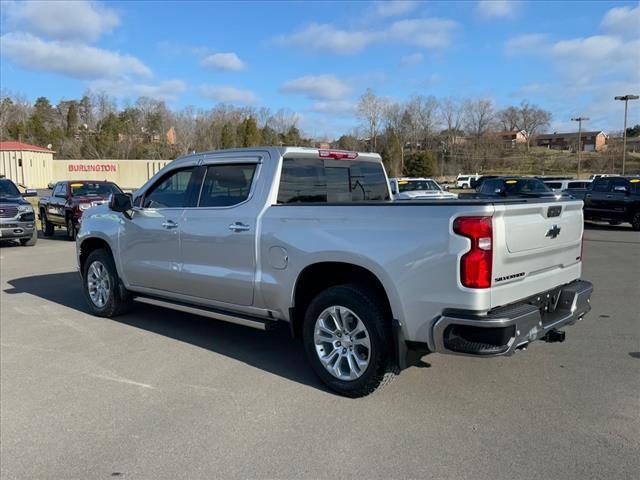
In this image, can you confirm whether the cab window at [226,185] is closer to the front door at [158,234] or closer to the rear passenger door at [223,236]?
the rear passenger door at [223,236]

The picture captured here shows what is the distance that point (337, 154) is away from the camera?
565cm

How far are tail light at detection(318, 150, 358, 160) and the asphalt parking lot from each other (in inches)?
79.1

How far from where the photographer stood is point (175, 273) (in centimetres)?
578

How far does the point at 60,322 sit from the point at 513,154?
369 ft

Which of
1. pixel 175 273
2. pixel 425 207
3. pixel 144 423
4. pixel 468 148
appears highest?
pixel 468 148

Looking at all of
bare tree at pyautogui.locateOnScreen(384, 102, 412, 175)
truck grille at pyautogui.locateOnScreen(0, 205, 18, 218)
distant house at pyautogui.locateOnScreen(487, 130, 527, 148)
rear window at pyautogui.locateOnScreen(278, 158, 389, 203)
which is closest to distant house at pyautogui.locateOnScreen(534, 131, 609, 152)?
distant house at pyautogui.locateOnScreen(487, 130, 527, 148)

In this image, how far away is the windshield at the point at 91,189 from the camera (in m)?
16.0

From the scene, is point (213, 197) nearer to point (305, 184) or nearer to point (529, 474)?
point (305, 184)

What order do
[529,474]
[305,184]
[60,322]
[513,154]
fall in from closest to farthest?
[529,474], [305,184], [60,322], [513,154]

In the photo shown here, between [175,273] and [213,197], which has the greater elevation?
[213,197]

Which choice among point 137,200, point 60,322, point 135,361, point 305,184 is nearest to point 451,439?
point 305,184

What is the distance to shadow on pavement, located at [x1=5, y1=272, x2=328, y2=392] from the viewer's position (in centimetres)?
510

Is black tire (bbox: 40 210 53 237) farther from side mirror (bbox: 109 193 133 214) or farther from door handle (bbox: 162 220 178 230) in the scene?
door handle (bbox: 162 220 178 230)

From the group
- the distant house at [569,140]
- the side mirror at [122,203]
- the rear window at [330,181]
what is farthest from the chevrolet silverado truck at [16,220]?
the distant house at [569,140]
